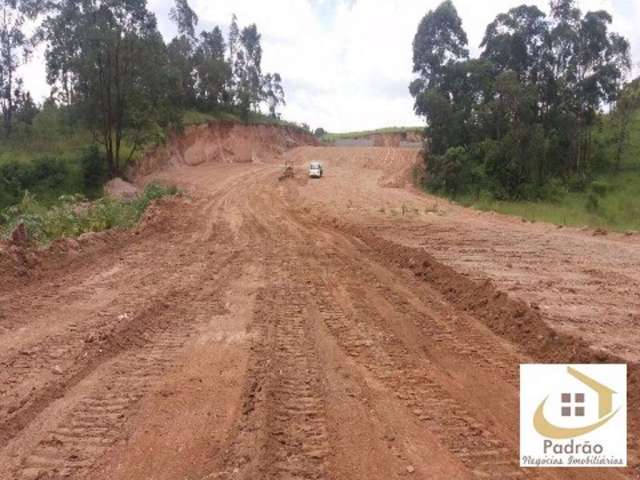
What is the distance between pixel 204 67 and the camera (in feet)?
166

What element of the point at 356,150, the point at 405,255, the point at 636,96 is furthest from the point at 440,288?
the point at 356,150

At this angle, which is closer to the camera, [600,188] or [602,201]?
[602,201]

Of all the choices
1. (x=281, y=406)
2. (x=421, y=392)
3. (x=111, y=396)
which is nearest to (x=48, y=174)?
(x=111, y=396)

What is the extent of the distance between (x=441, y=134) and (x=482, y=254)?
2415 centimetres

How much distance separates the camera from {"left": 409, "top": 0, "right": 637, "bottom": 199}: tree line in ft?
106

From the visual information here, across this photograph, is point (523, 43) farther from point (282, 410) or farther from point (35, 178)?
point (282, 410)

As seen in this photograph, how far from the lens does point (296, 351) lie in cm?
662

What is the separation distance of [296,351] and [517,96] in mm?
28700

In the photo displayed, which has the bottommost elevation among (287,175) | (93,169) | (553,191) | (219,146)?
(553,191)

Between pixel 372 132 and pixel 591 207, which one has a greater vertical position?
pixel 372 132

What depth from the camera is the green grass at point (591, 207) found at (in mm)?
20984

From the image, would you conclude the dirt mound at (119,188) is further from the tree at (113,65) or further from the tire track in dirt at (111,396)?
the tire track in dirt at (111,396)

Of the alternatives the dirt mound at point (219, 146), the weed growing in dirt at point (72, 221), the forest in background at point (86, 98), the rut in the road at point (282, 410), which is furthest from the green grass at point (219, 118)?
the rut in the road at point (282, 410)

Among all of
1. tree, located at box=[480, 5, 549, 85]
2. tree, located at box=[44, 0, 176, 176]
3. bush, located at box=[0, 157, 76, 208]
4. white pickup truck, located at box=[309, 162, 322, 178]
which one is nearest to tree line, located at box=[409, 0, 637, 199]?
tree, located at box=[480, 5, 549, 85]
